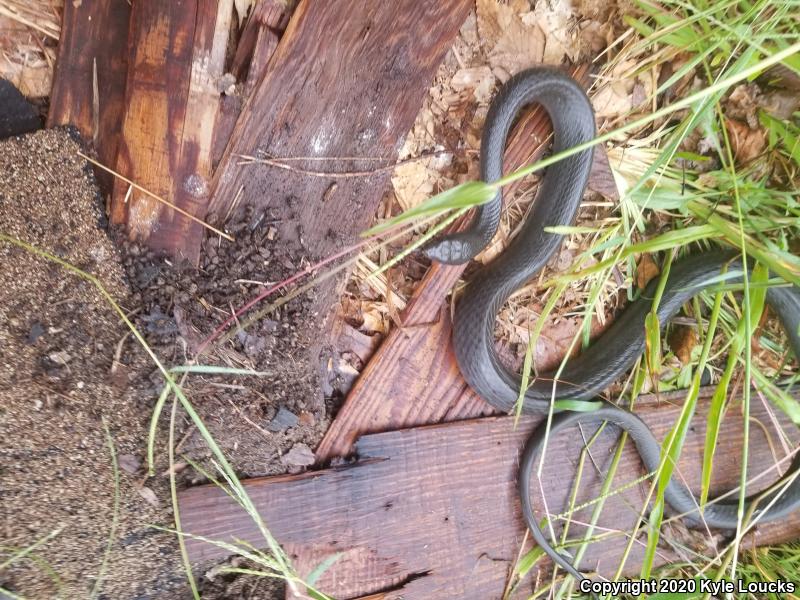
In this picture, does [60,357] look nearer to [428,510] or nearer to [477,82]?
[428,510]

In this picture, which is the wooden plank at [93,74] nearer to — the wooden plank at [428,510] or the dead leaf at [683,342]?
the wooden plank at [428,510]

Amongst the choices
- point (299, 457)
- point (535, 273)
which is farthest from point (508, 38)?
point (299, 457)

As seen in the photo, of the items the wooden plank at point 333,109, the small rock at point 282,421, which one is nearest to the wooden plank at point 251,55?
the wooden plank at point 333,109

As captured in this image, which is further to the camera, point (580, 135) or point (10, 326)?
point (580, 135)

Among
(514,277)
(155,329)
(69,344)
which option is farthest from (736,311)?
(69,344)

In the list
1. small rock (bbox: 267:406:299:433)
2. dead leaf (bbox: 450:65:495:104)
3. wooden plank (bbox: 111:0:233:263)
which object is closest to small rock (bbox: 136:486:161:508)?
small rock (bbox: 267:406:299:433)

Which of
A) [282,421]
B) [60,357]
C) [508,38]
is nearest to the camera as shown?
[60,357]

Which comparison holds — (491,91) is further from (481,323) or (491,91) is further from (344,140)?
(481,323)
